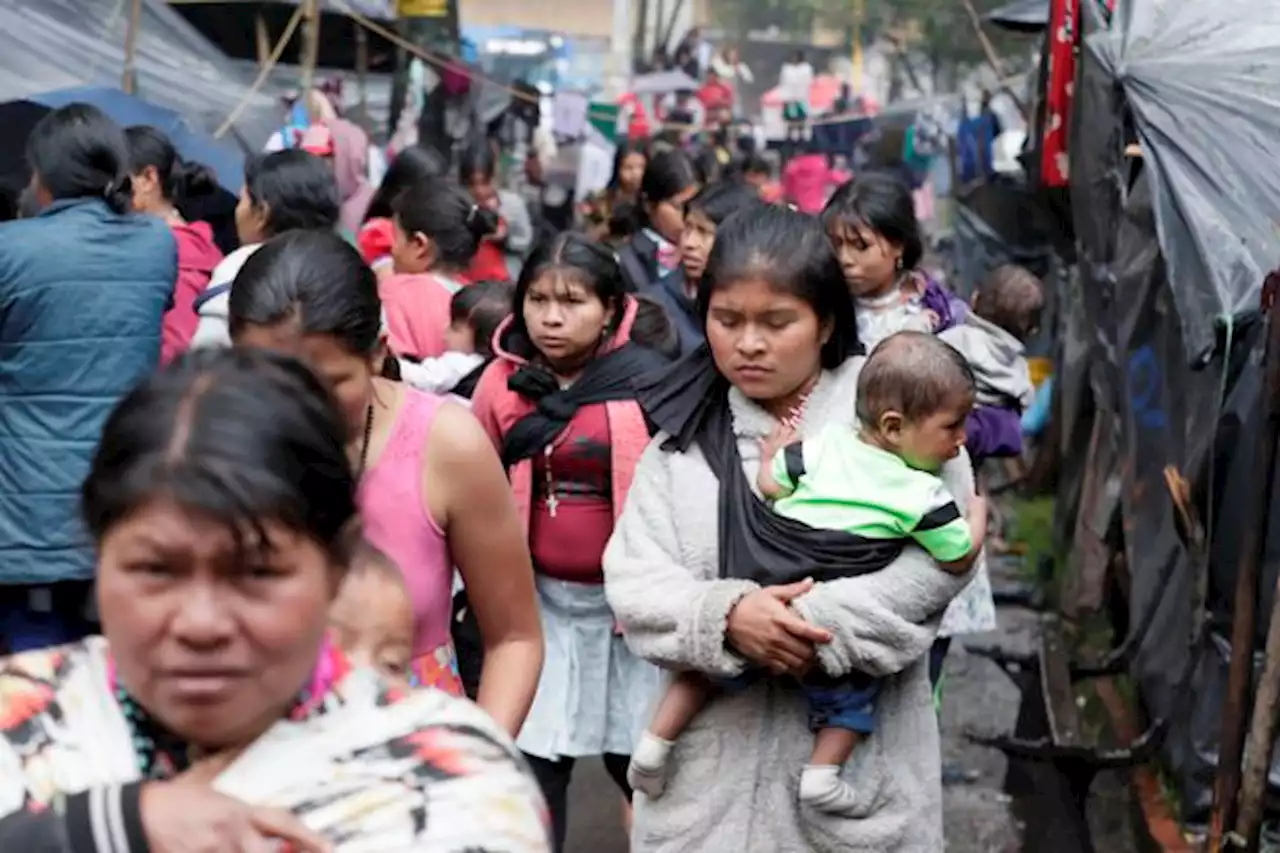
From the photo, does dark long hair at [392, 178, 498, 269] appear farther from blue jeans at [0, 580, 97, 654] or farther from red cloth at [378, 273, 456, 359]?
blue jeans at [0, 580, 97, 654]

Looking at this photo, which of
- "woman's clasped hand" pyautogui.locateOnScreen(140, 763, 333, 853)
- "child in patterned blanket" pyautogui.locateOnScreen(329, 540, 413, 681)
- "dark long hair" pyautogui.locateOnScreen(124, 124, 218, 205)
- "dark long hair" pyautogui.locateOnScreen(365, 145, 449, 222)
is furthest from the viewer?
"dark long hair" pyautogui.locateOnScreen(365, 145, 449, 222)

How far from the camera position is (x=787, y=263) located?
3.22m

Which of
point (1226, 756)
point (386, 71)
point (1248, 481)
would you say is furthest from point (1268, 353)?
point (386, 71)

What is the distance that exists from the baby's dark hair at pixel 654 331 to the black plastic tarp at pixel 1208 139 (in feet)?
4.84

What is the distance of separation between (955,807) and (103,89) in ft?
15.7

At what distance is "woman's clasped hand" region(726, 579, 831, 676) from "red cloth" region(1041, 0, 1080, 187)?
18.2ft

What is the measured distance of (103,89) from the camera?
26.3 feet

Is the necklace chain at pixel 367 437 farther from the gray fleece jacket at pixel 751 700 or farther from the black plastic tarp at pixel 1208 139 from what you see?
the black plastic tarp at pixel 1208 139

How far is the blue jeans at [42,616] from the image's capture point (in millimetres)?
4887

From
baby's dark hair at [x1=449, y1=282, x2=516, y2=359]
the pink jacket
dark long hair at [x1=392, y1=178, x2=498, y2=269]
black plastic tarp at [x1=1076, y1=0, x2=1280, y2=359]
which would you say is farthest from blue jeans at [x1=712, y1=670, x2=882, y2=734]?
dark long hair at [x1=392, y1=178, x2=498, y2=269]

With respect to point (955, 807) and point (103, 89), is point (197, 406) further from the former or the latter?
point (103, 89)

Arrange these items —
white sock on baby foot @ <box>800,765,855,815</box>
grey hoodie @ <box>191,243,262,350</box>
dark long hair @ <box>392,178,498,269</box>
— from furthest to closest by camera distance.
A: 1. dark long hair @ <box>392,178,498,269</box>
2. grey hoodie @ <box>191,243,262,350</box>
3. white sock on baby foot @ <box>800,765,855,815</box>

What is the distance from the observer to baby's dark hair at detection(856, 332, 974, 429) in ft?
10.6

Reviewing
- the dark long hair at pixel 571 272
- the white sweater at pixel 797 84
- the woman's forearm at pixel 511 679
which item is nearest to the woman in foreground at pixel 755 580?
the woman's forearm at pixel 511 679
